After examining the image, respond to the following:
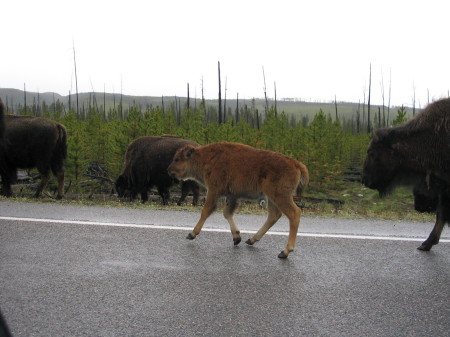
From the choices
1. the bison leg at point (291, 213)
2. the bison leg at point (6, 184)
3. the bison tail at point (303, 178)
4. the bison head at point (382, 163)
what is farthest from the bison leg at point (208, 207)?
the bison leg at point (6, 184)

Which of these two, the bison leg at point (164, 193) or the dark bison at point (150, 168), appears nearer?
the dark bison at point (150, 168)

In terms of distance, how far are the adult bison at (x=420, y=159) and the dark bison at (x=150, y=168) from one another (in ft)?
24.6

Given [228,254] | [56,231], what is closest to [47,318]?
→ [228,254]

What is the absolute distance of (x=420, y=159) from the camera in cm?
552

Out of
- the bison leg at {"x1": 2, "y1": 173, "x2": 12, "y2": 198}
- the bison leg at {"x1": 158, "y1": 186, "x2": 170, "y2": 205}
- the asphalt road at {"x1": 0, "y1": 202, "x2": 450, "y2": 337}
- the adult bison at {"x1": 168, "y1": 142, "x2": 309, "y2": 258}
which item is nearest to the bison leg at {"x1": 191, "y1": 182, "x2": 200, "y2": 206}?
the bison leg at {"x1": 158, "y1": 186, "x2": 170, "y2": 205}

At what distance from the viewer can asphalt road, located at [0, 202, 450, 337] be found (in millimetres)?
3285

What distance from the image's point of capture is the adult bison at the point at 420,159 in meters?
5.41

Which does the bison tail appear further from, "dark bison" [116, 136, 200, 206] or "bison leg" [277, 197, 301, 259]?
"dark bison" [116, 136, 200, 206]

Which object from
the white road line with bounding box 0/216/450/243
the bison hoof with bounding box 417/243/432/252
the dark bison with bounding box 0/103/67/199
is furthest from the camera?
the dark bison with bounding box 0/103/67/199

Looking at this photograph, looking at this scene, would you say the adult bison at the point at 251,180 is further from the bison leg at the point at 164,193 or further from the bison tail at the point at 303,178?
the bison leg at the point at 164,193

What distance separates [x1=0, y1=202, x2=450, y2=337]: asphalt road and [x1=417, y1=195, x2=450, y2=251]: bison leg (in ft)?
0.33

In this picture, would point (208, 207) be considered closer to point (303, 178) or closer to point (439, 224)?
point (303, 178)

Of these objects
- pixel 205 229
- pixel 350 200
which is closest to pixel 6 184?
pixel 205 229

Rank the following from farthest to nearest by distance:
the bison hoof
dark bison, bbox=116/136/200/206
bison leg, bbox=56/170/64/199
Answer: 1. dark bison, bbox=116/136/200/206
2. bison leg, bbox=56/170/64/199
3. the bison hoof
